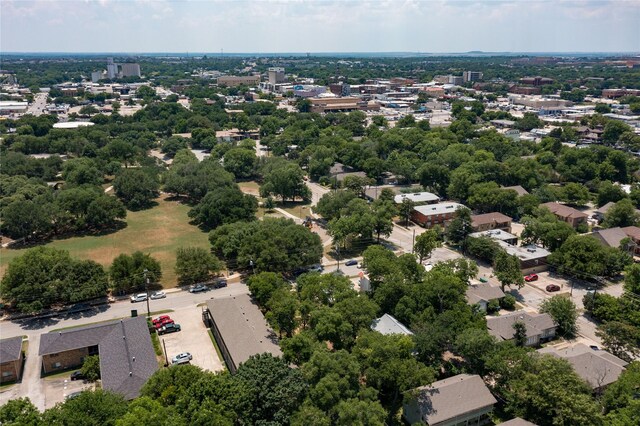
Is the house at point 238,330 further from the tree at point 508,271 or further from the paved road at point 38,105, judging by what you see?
the paved road at point 38,105

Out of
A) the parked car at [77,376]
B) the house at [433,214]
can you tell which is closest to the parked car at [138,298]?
the parked car at [77,376]

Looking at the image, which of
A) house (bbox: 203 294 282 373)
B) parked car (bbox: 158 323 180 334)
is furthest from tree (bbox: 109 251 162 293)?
house (bbox: 203 294 282 373)

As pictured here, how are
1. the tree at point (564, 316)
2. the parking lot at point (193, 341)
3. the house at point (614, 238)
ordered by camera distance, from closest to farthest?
the parking lot at point (193, 341) < the tree at point (564, 316) < the house at point (614, 238)

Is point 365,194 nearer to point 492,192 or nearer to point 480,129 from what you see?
point 492,192

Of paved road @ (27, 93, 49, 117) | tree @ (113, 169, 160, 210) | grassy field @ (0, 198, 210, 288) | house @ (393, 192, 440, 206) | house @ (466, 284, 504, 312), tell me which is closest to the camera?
house @ (466, 284, 504, 312)

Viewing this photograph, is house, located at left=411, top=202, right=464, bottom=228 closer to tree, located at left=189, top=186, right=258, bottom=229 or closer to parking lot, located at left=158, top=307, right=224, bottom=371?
tree, located at left=189, top=186, right=258, bottom=229

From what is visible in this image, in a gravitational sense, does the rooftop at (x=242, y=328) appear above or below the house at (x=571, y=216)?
below
